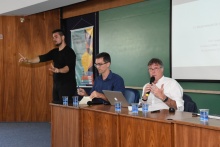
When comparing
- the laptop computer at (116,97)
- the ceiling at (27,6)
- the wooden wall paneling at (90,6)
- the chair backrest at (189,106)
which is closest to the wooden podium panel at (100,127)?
the laptop computer at (116,97)

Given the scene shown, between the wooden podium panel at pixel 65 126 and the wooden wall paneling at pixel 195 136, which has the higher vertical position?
the wooden wall paneling at pixel 195 136

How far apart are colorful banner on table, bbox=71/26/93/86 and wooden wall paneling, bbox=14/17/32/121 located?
0.97m

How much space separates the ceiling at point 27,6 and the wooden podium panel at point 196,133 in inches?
157

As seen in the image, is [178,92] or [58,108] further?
[58,108]

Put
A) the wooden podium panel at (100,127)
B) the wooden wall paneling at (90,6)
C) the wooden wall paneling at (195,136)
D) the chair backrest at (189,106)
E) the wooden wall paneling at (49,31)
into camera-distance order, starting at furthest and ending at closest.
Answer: the wooden wall paneling at (49,31) → the wooden wall paneling at (90,6) → the chair backrest at (189,106) → the wooden podium panel at (100,127) → the wooden wall paneling at (195,136)

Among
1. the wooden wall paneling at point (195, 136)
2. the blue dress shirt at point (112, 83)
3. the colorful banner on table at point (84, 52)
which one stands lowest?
the wooden wall paneling at point (195, 136)

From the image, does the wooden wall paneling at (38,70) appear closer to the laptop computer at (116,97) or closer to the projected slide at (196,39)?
the projected slide at (196,39)

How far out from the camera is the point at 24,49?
6.66 meters

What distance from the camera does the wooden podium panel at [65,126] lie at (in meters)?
3.01

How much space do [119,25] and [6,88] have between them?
9.23 ft

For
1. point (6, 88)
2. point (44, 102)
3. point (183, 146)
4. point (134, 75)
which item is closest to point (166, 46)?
point (134, 75)

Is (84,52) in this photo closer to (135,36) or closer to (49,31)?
(49,31)

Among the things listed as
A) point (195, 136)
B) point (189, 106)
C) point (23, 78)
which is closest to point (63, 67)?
point (189, 106)

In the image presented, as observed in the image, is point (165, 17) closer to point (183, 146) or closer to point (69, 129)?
point (69, 129)
